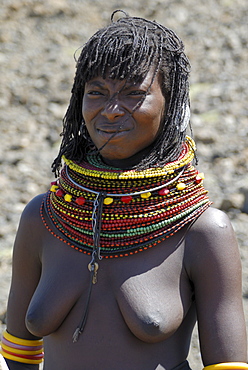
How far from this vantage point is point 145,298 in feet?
6.91

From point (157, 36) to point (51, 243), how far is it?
2.60 ft

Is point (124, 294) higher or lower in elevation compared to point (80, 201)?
lower

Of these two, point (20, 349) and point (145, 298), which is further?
point (20, 349)

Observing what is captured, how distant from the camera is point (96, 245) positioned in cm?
219

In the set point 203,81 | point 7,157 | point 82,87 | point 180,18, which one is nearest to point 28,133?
point 7,157

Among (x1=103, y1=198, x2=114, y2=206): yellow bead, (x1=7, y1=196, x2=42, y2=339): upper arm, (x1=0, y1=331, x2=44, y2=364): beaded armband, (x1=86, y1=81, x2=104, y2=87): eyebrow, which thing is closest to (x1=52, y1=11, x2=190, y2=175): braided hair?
(x1=86, y1=81, x2=104, y2=87): eyebrow

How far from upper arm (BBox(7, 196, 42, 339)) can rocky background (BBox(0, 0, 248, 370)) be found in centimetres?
151

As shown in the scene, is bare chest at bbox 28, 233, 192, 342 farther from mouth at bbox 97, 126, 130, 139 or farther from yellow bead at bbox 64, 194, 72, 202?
mouth at bbox 97, 126, 130, 139

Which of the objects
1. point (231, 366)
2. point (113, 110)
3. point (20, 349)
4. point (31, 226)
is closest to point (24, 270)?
point (31, 226)

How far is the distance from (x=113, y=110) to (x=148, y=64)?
188mm

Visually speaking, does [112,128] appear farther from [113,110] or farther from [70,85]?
[70,85]

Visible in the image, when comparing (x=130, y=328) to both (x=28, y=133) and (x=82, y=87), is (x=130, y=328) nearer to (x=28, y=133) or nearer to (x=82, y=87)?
(x=82, y=87)

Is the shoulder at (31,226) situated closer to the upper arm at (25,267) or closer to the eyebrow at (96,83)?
the upper arm at (25,267)

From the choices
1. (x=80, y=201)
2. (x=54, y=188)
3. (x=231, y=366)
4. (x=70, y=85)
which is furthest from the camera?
(x=70, y=85)
